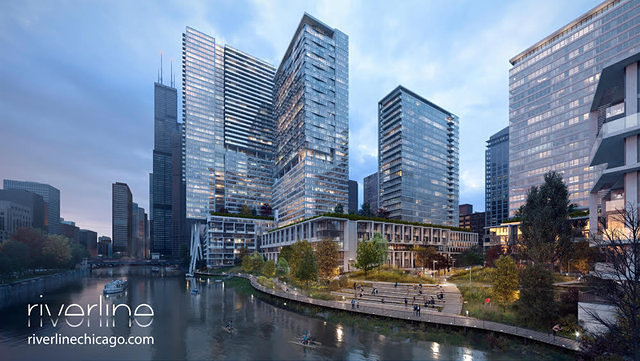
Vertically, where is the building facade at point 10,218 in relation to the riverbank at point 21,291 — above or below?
above

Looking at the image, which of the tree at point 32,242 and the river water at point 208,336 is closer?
the river water at point 208,336

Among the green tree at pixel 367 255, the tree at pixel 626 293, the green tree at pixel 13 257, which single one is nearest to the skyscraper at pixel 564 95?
the green tree at pixel 367 255

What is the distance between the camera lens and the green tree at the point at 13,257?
246 feet

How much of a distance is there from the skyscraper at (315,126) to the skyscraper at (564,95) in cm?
7357

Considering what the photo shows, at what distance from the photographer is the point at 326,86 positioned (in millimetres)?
147125

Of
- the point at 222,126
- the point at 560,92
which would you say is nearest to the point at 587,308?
the point at 560,92

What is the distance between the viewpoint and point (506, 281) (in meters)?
34.2

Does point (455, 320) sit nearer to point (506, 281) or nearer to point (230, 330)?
point (506, 281)

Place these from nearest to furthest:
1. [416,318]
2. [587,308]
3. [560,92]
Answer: [587,308] → [416,318] → [560,92]

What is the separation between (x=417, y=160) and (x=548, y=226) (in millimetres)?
124052

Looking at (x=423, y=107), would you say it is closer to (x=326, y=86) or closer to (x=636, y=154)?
(x=326, y=86)

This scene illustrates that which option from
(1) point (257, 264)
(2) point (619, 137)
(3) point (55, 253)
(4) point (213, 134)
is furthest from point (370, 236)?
(4) point (213, 134)

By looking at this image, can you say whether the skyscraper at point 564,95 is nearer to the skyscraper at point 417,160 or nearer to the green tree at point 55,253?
the skyscraper at point 417,160

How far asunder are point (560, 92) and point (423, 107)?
243 feet
